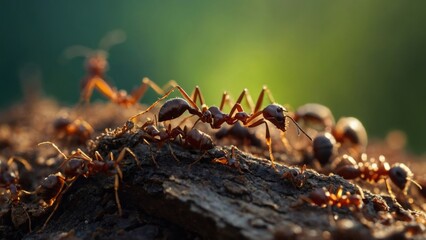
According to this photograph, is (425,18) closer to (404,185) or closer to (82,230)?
(404,185)

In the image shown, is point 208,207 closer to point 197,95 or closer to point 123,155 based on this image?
point 123,155

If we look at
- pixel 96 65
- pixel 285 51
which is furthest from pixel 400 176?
pixel 285 51

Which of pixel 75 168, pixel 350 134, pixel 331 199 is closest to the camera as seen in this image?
pixel 331 199

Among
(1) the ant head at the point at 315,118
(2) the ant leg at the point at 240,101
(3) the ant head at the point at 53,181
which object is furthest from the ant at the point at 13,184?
(1) the ant head at the point at 315,118

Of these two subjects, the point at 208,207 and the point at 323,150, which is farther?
the point at 323,150

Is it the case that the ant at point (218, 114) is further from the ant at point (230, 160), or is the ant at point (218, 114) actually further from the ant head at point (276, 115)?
the ant at point (230, 160)
